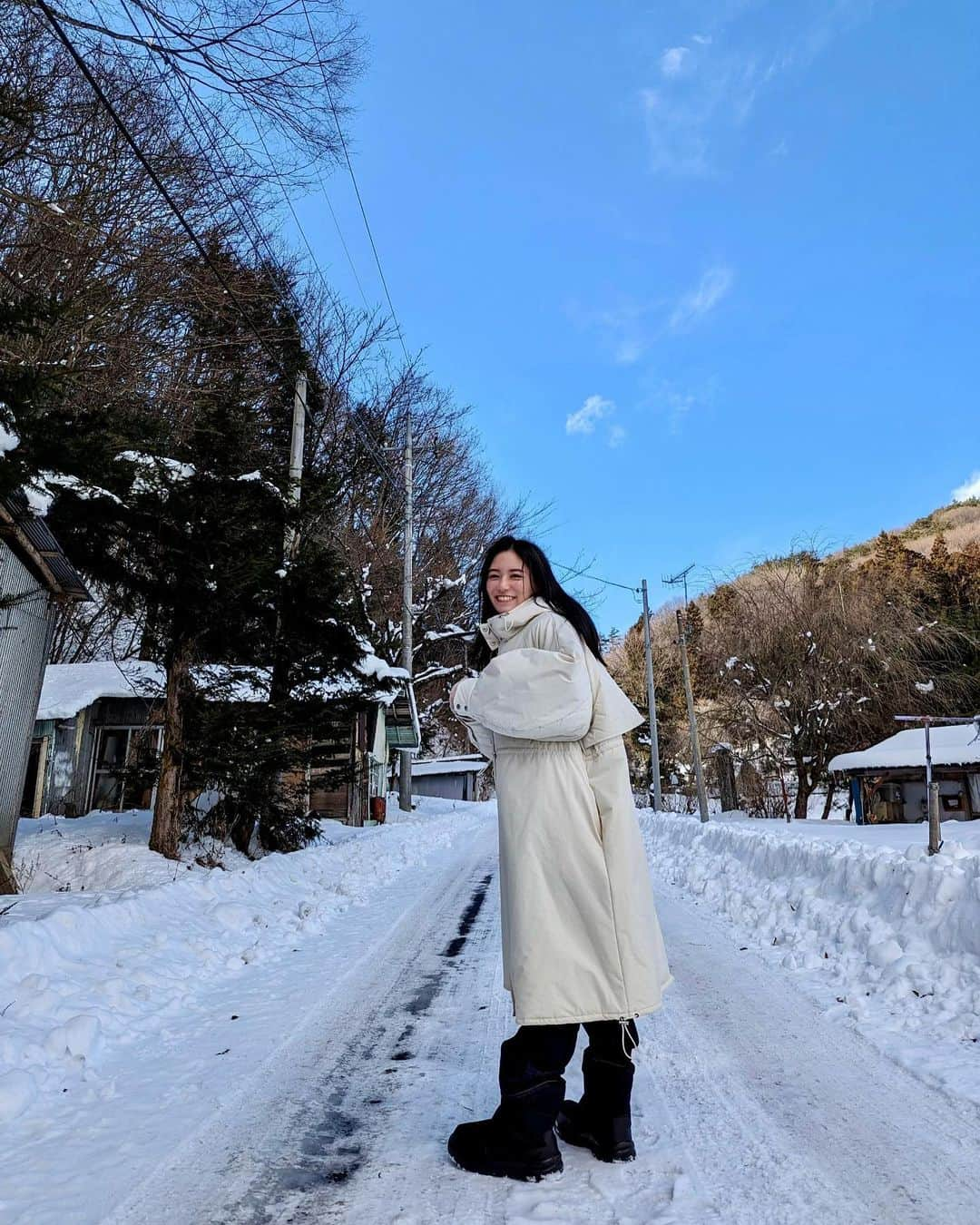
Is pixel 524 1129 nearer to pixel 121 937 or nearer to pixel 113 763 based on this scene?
pixel 121 937

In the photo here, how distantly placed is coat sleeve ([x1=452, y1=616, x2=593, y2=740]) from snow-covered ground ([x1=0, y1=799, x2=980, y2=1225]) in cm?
126

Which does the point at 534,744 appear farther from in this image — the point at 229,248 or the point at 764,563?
the point at 764,563

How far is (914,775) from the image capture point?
17203mm

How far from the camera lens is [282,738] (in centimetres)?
896

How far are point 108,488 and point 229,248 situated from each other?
315cm

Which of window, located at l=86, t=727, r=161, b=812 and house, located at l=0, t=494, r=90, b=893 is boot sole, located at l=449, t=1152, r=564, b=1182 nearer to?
house, located at l=0, t=494, r=90, b=893

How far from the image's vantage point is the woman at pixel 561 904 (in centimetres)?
215

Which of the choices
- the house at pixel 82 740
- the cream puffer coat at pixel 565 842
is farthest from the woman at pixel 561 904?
the house at pixel 82 740

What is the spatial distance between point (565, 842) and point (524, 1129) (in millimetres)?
800

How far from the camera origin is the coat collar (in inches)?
98.9

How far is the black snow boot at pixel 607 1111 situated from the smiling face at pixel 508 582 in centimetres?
144

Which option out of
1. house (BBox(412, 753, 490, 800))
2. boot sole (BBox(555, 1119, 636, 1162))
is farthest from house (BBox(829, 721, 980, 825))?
house (BBox(412, 753, 490, 800))

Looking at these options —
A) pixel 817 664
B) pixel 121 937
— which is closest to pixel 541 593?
pixel 121 937

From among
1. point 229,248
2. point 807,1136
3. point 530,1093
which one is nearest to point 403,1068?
point 530,1093
